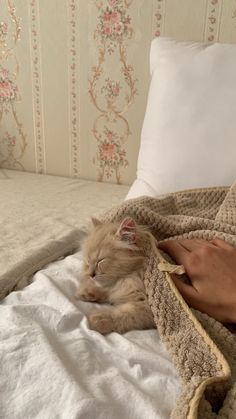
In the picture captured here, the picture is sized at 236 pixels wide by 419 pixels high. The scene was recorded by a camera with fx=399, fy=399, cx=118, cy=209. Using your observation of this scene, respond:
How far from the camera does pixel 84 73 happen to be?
5.70 ft

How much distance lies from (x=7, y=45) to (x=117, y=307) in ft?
4.71

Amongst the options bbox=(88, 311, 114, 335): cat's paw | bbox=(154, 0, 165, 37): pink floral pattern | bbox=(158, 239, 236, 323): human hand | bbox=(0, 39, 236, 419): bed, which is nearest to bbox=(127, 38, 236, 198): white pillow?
bbox=(0, 39, 236, 419): bed

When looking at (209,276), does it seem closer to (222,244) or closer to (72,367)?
(222,244)

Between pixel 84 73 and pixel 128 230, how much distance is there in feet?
3.51

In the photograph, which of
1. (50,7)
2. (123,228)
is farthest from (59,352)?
(50,7)

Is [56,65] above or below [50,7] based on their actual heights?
below

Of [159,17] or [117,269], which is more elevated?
[159,17]

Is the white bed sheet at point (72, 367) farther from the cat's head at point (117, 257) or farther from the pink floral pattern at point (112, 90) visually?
the pink floral pattern at point (112, 90)

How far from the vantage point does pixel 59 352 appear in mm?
710

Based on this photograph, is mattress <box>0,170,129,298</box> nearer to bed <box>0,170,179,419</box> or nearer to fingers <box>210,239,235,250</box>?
bed <box>0,170,179,419</box>

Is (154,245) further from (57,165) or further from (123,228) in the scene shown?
(57,165)

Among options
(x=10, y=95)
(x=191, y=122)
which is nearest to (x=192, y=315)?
(x=191, y=122)

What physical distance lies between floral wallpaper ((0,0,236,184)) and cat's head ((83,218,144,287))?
0.93m

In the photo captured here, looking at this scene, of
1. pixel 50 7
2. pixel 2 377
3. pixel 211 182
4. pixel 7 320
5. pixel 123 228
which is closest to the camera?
pixel 2 377
